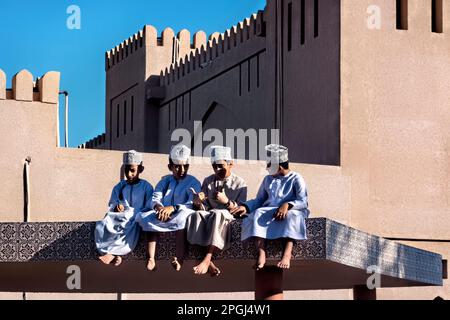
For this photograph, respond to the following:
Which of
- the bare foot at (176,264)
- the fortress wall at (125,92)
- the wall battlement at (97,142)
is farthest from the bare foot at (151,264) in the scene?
the wall battlement at (97,142)

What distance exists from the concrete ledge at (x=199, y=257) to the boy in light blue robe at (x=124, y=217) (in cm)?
19

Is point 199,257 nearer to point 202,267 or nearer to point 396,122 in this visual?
point 202,267

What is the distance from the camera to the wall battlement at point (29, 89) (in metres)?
19.5

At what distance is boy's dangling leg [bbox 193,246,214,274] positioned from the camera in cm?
1243

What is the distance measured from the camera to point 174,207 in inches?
509

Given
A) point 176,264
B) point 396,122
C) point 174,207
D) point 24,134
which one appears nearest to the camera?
point 176,264

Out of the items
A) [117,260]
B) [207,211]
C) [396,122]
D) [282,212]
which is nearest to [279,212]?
[282,212]

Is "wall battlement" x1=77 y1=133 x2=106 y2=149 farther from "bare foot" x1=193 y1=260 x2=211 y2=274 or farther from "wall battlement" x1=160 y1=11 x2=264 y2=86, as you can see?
"bare foot" x1=193 y1=260 x2=211 y2=274

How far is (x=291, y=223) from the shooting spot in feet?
41.3

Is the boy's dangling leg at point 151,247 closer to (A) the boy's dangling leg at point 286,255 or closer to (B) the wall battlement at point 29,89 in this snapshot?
(A) the boy's dangling leg at point 286,255

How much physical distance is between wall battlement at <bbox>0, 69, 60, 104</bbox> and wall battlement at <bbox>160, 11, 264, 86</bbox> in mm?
5691

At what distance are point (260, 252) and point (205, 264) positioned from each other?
569 mm
